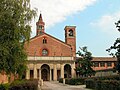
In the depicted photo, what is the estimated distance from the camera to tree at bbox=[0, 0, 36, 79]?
21.7 m

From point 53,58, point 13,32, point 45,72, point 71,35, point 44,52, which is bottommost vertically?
point 45,72

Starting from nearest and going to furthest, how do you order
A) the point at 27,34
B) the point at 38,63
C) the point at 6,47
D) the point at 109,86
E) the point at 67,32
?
the point at 6,47
the point at 27,34
the point at 109,86
the point at 38,63
the point at 67,32

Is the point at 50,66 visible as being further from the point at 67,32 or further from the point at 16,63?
the point at 16,63

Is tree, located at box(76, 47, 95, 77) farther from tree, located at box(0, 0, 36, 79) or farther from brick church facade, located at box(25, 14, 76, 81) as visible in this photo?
tree, located at box(0, 0, 36, 79)

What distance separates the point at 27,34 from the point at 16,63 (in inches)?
102

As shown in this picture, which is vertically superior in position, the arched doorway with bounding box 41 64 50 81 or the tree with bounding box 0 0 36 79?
the tree with bounding box 0 0 36 79

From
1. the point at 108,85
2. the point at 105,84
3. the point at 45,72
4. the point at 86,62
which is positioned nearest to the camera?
the point at 108,85

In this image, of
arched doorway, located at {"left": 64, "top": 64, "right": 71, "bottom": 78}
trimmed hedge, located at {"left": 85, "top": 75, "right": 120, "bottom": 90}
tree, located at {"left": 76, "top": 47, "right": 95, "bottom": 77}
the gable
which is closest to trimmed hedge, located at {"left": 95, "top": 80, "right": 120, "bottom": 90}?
trimmed hedge, located at {"left": 85, "top": 75, "right": 120, "bottom": 90}

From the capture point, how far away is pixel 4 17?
21719 mm

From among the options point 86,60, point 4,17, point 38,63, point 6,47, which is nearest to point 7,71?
point 6,47

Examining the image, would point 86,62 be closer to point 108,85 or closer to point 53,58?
point 53,58

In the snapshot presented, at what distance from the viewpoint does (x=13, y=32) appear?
22000 mm

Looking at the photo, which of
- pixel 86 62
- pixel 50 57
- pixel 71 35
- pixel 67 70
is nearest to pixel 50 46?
pixel 50 57

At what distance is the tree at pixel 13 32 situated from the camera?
2173 centimetres
